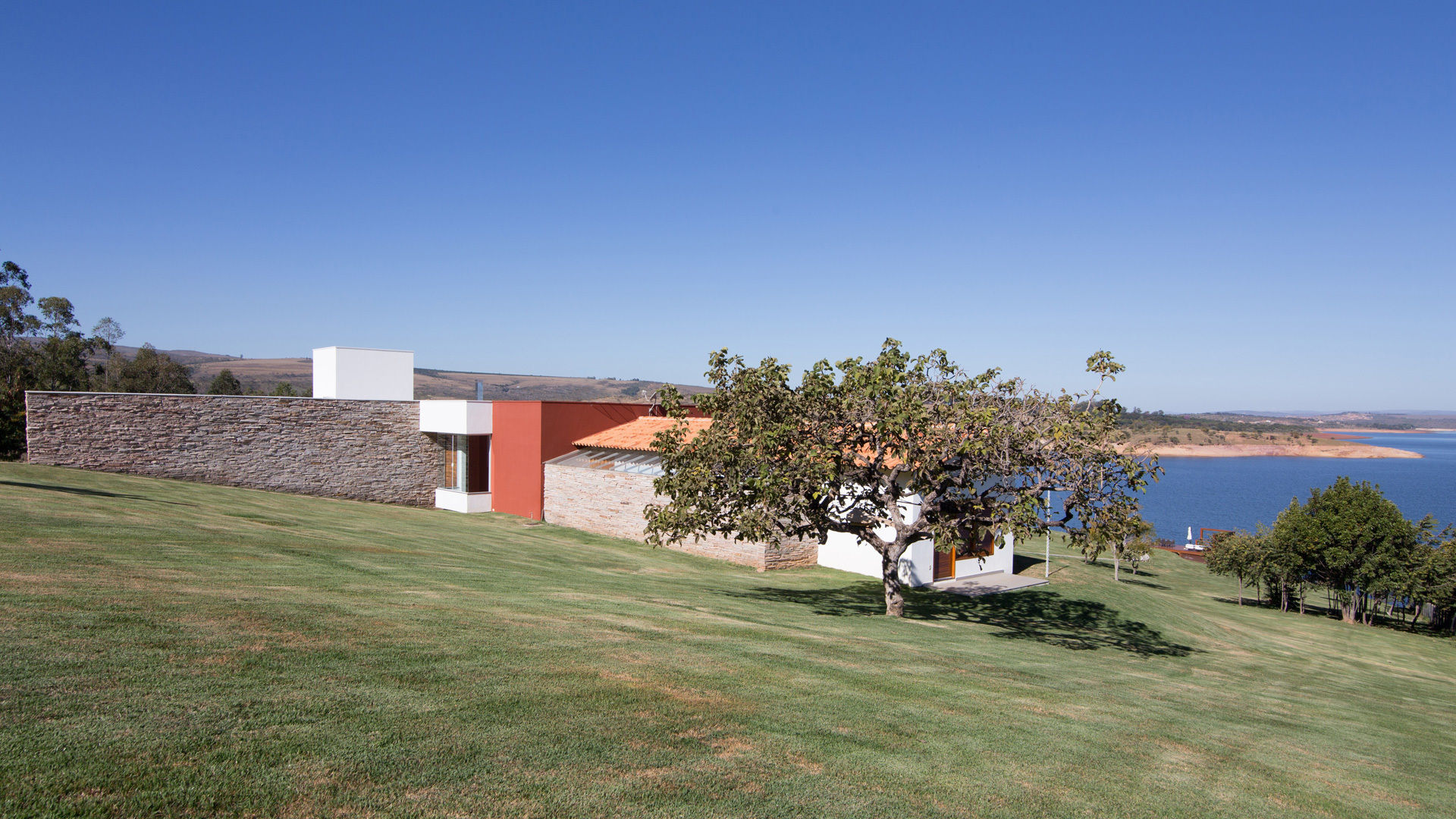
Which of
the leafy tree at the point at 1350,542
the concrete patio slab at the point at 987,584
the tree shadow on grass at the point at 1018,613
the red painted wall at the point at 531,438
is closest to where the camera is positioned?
the tree shadow on grass at the point at 1018,613

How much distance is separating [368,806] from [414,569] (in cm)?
946

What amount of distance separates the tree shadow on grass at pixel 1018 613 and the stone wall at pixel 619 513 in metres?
2.58

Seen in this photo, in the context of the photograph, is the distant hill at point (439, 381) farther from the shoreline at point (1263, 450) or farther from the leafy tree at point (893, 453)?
the shoreline at point (1263, 450)

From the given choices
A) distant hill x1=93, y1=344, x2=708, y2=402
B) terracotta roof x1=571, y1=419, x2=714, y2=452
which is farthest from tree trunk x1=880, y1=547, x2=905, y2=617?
distant hill x1=93, y1=344, x2=708, y2=402

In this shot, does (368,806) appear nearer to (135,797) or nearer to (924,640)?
(135,797)

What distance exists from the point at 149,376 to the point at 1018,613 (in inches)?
2276

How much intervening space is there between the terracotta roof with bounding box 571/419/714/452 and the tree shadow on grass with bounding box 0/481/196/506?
12.7 meters

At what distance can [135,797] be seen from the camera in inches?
176

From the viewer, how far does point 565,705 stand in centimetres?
693

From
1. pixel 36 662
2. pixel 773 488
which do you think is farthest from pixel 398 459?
pixel 36 662

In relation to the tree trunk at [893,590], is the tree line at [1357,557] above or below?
below

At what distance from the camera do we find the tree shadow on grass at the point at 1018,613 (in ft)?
54.3

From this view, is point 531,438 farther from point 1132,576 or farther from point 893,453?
point 1132,576

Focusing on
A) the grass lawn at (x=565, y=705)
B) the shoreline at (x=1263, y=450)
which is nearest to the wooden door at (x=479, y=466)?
the grass lawn at (x=565, y=705)
